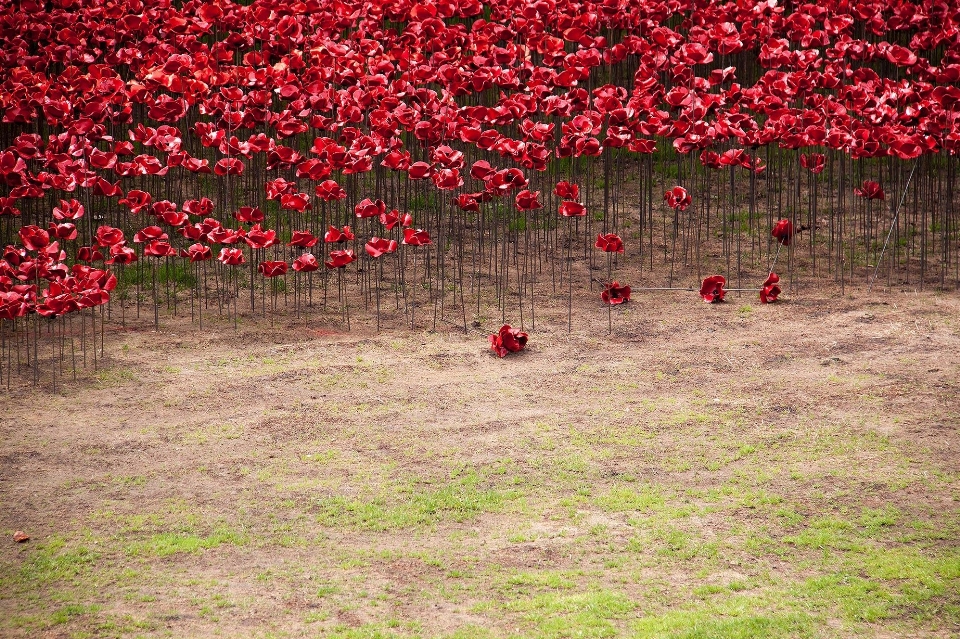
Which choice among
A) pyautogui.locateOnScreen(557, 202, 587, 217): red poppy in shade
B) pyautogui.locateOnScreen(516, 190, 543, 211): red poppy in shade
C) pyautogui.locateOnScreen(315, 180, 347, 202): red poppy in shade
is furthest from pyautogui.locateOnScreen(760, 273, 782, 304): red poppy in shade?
pyautogui.locateOnScreen(315, 180, 347, 202): red poppy in shade

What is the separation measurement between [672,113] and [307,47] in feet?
8.12

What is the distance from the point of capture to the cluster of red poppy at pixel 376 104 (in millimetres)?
5812

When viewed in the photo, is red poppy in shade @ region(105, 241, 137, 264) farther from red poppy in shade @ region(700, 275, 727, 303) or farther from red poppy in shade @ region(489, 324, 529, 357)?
red poppy in shade @ region(700, 275, 727, 303)

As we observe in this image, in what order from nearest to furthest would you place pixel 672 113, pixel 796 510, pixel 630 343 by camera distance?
pixel 796 510 → pixel 630 343 → pixel 672 113

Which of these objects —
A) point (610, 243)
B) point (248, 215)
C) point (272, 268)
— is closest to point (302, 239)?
point (272, 268)

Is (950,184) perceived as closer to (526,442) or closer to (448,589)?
(526,442)

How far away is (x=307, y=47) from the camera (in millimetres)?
7289

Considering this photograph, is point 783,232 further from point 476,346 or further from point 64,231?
point 64,231

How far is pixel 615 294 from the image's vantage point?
5875mm

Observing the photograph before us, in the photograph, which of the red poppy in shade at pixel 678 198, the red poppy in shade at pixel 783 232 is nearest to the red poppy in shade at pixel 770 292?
the red poppy in shade at pixel 783 232

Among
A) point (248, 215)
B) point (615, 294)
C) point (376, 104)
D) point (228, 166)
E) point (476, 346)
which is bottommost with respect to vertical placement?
point (476, 346)

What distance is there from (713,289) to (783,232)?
0.78m

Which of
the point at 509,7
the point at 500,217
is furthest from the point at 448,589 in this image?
the point at 509,7

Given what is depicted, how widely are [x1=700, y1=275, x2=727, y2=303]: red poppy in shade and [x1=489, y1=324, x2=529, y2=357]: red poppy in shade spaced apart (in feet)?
3.96
